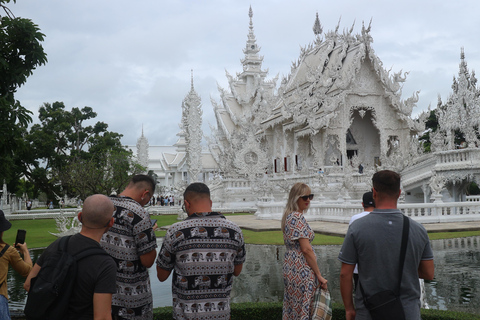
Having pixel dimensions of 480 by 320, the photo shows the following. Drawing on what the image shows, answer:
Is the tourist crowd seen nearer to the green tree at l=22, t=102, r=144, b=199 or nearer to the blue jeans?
the blue jeans

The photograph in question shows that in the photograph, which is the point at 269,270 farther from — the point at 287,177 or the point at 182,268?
the point at 287,177

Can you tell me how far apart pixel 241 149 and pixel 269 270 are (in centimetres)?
2181

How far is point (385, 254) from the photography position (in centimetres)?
300

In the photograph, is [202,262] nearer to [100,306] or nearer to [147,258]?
[147,258]

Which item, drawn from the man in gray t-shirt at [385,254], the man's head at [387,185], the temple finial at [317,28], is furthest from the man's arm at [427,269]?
the temple finial at [317,28]

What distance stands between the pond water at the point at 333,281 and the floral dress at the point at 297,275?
2.60 meters

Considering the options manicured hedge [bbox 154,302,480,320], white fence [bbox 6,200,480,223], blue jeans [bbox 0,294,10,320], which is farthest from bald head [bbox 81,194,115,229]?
white fence [bbox 6,200,480,223]

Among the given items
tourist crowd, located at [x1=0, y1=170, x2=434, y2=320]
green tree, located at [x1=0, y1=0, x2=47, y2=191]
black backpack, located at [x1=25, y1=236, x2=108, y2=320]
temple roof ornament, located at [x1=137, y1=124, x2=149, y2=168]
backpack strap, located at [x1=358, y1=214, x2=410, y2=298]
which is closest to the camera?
black backpack, located at [x1=25, y1=236, x2=108, y2=320]

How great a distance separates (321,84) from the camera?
1096 inches

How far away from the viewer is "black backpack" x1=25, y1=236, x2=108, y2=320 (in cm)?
264

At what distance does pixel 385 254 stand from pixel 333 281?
16.0 ft

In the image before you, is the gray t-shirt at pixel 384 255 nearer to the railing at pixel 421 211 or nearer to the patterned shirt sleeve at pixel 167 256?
the patterned shirt sleeve at pixel 167 256

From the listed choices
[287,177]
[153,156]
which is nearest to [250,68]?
[287,177]

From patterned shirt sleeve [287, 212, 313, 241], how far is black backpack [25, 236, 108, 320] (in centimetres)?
188
